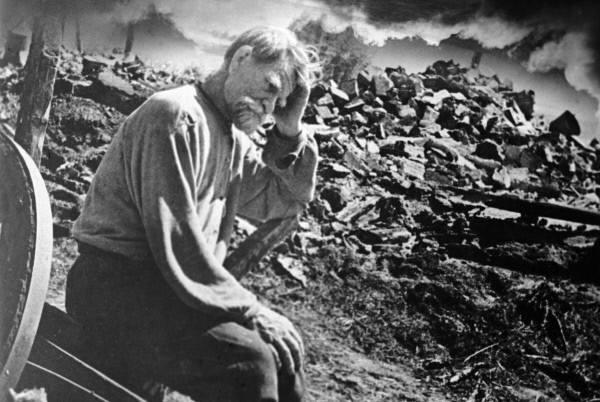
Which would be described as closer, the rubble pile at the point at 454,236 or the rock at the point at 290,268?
the rubble pile at the point at 454,236

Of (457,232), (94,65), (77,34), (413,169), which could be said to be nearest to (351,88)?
(413,169)

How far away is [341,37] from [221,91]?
0.56 meters

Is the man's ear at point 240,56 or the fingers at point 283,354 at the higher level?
the man's ear at point 240,56

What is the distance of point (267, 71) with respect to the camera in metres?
2.99

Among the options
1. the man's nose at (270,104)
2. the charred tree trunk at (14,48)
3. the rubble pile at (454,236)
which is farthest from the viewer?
the charred tree trunk at (14,48)

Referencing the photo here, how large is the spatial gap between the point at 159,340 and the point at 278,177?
2.64 ft

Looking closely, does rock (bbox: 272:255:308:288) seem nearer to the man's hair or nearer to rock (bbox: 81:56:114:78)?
the man's hair

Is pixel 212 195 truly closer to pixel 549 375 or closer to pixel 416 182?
pixel 416 182

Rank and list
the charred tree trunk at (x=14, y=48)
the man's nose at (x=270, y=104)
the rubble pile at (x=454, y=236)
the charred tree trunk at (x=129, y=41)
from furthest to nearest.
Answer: the charred tree trunk at (x=14, y=48) → the charred tree trunk at (x=129, y=41) → the man's nose at (x=270, y=104) → the rubble pile at (x=454, y=236)

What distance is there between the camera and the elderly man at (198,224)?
2.96 m

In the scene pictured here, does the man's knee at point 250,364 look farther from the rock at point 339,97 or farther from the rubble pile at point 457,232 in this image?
the rock at point 339,97

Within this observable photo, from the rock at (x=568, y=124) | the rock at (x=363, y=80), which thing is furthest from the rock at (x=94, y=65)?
the rock at (x=568, y=124)

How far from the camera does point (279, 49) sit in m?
3.01

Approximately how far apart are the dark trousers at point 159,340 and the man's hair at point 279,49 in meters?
0.93
